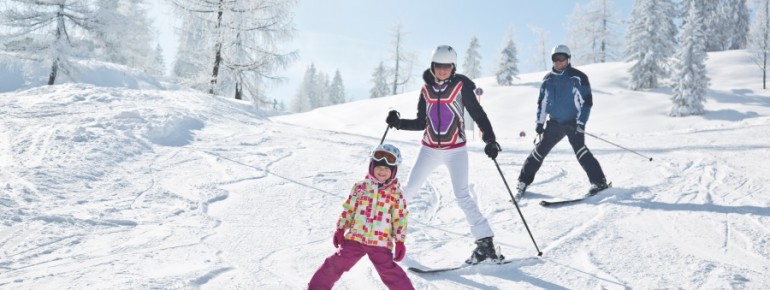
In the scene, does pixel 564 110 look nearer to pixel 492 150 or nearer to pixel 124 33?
pixel 492 150

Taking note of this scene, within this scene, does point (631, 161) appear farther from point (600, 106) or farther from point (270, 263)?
point (600, 106)

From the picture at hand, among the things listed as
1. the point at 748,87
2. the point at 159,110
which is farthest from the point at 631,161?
the point at 748,87

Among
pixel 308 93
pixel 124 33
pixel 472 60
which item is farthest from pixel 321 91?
pixel 124 33

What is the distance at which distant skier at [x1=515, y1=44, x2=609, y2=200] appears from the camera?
5883mm

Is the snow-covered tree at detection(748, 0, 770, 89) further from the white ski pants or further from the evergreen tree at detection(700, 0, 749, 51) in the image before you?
the white ski pants

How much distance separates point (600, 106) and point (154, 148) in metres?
29.4

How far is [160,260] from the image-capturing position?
3748mm

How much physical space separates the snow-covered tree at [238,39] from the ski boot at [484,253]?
1709cm

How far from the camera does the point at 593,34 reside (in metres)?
52.6

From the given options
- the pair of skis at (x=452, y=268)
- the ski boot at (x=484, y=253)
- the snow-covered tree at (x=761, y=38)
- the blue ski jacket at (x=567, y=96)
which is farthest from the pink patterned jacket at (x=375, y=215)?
the snow-covered tree at (x=761, y=38)

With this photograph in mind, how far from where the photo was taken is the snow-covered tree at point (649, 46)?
35.2 meters

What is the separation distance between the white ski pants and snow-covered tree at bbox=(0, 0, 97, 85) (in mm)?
20770

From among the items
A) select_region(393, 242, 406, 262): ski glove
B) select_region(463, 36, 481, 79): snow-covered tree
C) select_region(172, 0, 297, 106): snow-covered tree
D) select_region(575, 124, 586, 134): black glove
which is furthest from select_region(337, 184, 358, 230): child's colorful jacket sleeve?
select_region(463, 36, 481, 79): snow-covered tree

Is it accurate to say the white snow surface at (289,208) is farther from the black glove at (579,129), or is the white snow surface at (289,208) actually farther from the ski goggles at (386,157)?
the ski goggles at (386,157)
